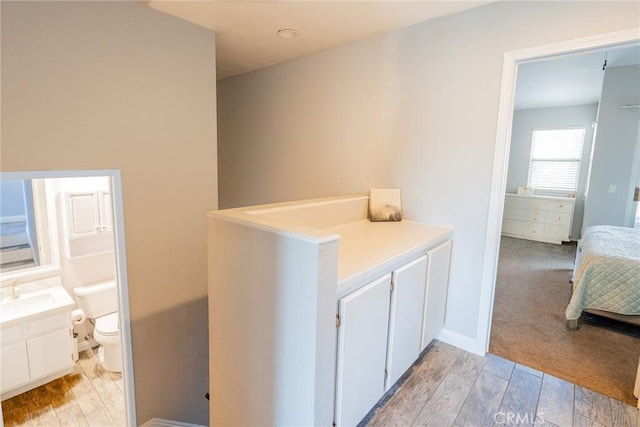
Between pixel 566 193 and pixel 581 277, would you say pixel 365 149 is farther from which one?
pixel 566 193

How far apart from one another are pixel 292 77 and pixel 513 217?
5089 mm

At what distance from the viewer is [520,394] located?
1.85 metres

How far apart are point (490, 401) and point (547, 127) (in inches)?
229

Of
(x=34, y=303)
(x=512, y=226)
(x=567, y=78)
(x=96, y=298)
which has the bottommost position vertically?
(x=96, y=298)

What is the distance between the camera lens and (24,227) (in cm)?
316

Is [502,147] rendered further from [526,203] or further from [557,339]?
[526,203]

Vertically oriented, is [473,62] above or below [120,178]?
above

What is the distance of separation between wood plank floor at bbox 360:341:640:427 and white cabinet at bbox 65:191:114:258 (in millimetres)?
3084

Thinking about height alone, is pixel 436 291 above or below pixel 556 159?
below

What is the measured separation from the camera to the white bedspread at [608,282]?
8.16 feet

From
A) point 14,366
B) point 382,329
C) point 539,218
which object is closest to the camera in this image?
point 382,329

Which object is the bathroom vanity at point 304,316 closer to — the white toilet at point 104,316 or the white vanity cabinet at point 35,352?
the white toilet at point 104,316

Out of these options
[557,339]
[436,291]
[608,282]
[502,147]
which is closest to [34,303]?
[436,291]

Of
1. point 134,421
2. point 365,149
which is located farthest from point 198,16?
point 134,421
